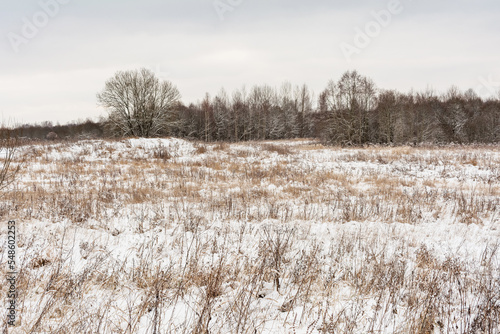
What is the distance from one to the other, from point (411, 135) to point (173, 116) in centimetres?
2830

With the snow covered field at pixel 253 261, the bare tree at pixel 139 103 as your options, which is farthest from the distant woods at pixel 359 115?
the snow covered field at pixel 253 261

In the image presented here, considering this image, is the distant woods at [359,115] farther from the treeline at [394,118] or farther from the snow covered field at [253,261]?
the snow covered field at [253,261]

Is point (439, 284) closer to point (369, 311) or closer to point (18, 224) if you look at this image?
point (369, 311)

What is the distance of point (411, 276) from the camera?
3.27m

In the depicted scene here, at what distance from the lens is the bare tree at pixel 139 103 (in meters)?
28.8

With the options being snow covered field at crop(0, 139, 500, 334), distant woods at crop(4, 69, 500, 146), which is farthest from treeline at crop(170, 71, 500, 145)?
snow covered field at crop(0, 139, 500, 334)

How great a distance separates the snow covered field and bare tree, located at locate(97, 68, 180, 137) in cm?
2337

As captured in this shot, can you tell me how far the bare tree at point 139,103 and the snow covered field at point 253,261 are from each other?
2337 cm

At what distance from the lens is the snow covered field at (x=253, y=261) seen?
2.47 meters

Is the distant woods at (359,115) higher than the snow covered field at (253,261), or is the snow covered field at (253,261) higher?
the distant woods at (359,115)

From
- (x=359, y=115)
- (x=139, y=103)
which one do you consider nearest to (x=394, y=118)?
(x=359, y=115)

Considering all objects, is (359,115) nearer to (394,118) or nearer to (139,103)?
(394,118)

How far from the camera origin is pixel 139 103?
2967cm

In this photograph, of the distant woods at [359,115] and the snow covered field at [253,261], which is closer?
the snow covered field at [253,261]
